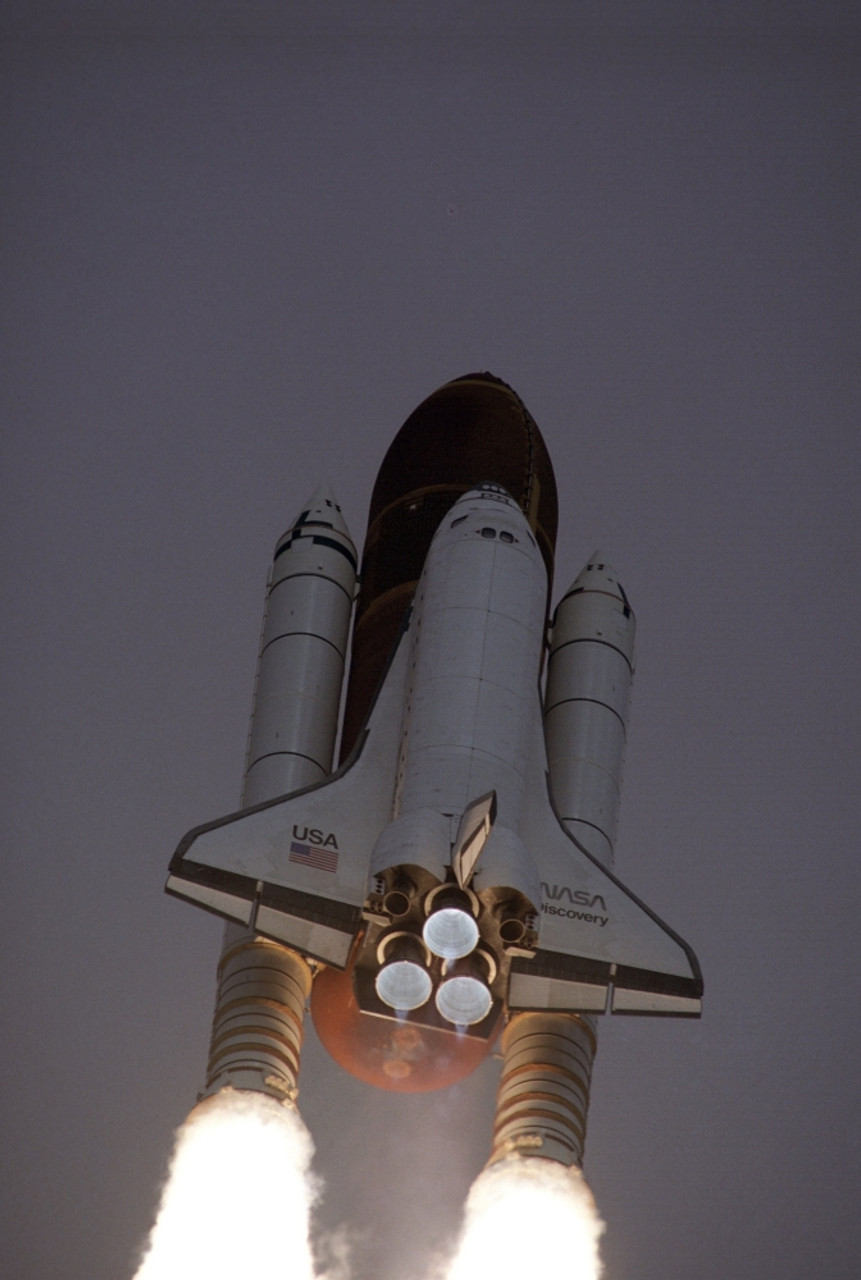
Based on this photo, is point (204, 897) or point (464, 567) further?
point (464, 567)

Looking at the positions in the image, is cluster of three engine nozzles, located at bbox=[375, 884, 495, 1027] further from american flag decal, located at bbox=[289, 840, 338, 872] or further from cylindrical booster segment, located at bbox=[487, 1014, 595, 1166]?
cylindrical booster segment, located at bbox=[487, 1014, 595, 1166]

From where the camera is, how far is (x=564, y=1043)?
412 inches

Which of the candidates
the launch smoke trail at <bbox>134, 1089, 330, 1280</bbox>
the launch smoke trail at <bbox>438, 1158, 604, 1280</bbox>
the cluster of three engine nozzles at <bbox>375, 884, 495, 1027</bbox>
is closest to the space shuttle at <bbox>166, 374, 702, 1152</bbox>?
the cluster of three engine nozzles at <bbox>375, 884, 495, 1027</bbox>

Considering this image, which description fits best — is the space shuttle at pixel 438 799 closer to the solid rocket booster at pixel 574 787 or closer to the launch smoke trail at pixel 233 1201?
the solid rocket booster at pixel 574 787

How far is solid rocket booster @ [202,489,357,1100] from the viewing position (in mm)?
10156

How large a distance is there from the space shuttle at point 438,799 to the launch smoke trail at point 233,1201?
12.4 inches

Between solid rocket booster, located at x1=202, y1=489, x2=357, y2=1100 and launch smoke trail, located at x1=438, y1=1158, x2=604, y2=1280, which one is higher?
solid rocket booster, located at x1=202, y1=489, x2=357, y2=1100

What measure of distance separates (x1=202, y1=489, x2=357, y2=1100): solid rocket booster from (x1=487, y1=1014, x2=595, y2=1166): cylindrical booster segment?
120 cm

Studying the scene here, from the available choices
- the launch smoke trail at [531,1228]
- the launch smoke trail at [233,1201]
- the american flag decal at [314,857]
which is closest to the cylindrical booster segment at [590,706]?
the american flag decal at [314,857]

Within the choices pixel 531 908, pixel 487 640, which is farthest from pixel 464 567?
pixel 531 908

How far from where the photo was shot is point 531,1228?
978 cm

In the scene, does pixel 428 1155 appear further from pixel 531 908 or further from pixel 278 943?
pixel 531 908

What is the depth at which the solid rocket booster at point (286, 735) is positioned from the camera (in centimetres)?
1016

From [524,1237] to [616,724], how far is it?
11.3ft
